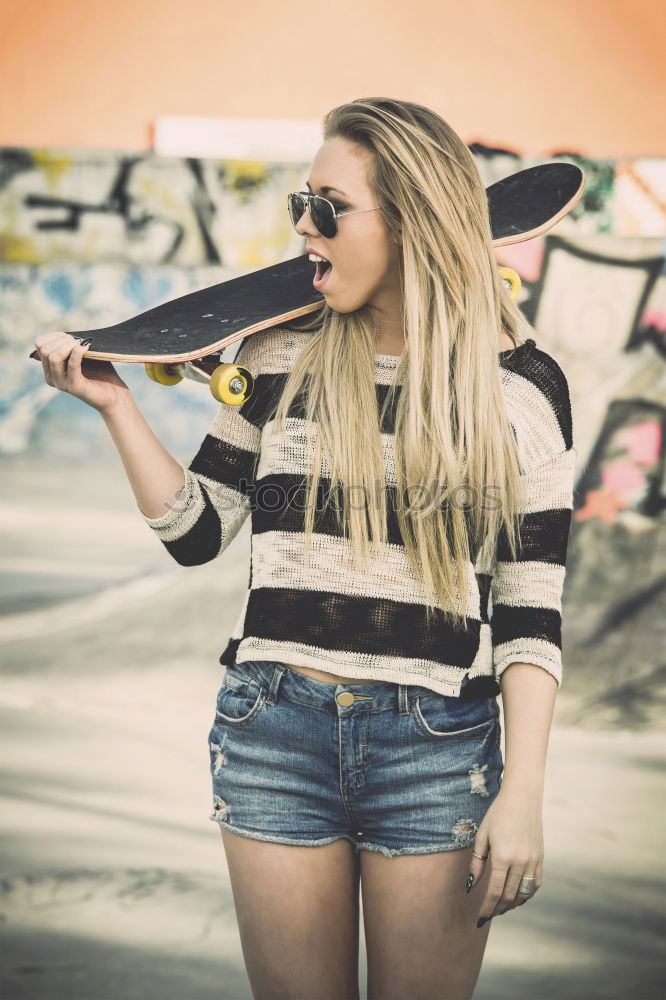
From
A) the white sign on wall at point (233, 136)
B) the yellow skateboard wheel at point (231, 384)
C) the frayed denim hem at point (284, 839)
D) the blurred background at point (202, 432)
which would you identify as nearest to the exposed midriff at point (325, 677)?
the frayed denim hem at point (284, 839)

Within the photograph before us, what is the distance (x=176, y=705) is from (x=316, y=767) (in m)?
2.69

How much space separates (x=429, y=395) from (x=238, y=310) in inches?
16.8

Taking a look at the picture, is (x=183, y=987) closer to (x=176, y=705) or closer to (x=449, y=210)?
(x=176, y=705)

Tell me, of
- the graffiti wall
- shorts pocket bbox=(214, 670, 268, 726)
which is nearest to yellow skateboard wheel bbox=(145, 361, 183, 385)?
shorts pocket bbox=(214, 670, 268, 726)

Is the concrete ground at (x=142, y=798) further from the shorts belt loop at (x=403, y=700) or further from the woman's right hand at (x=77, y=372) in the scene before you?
the woman's right hand at (x=77, y=372)

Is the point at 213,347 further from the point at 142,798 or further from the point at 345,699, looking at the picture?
the point at 142,798

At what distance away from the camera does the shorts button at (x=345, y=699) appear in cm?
161

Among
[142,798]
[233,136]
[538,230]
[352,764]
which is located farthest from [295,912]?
[233,136]

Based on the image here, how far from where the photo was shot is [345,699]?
1.61 metres

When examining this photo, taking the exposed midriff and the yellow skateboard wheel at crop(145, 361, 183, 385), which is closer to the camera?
the exposed midriff

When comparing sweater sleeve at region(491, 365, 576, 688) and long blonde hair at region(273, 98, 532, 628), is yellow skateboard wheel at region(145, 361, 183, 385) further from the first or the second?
sweater sleeve at region(491, 365, 576, 688)

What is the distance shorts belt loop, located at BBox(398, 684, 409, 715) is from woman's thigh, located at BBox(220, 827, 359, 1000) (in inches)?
10.6

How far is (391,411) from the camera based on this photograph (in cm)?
172

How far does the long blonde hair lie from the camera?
5.41ft
